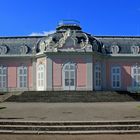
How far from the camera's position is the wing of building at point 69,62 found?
4909 centimetres

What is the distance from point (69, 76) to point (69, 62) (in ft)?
5.77

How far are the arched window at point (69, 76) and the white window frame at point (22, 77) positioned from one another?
716 centimetres

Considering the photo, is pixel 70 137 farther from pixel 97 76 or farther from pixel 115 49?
pixel 115 49

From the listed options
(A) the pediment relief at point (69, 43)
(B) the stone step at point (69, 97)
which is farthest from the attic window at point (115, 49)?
(B) the stone step at point (69, 97)

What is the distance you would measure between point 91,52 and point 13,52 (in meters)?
12.3

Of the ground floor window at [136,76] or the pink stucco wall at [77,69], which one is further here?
the ground floor window at [136,76]

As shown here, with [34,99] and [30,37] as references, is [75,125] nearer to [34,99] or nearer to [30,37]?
[34,99]

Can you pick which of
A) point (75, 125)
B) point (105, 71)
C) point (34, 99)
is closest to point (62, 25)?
point (105, 71)

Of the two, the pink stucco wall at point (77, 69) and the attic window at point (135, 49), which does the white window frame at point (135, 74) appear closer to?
the attic window at point (135, 49)

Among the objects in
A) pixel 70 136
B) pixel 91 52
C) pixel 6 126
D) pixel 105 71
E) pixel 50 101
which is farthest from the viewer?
pixel 105 71

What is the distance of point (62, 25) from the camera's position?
54906mm

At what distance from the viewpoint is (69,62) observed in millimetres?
49406

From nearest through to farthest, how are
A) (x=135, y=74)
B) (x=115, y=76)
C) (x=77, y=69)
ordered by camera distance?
(x=77, y=69) → (x=115, y=76) → (x=135, y=74)

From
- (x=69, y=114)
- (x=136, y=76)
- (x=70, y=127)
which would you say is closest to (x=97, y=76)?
(x=136, y=76)
